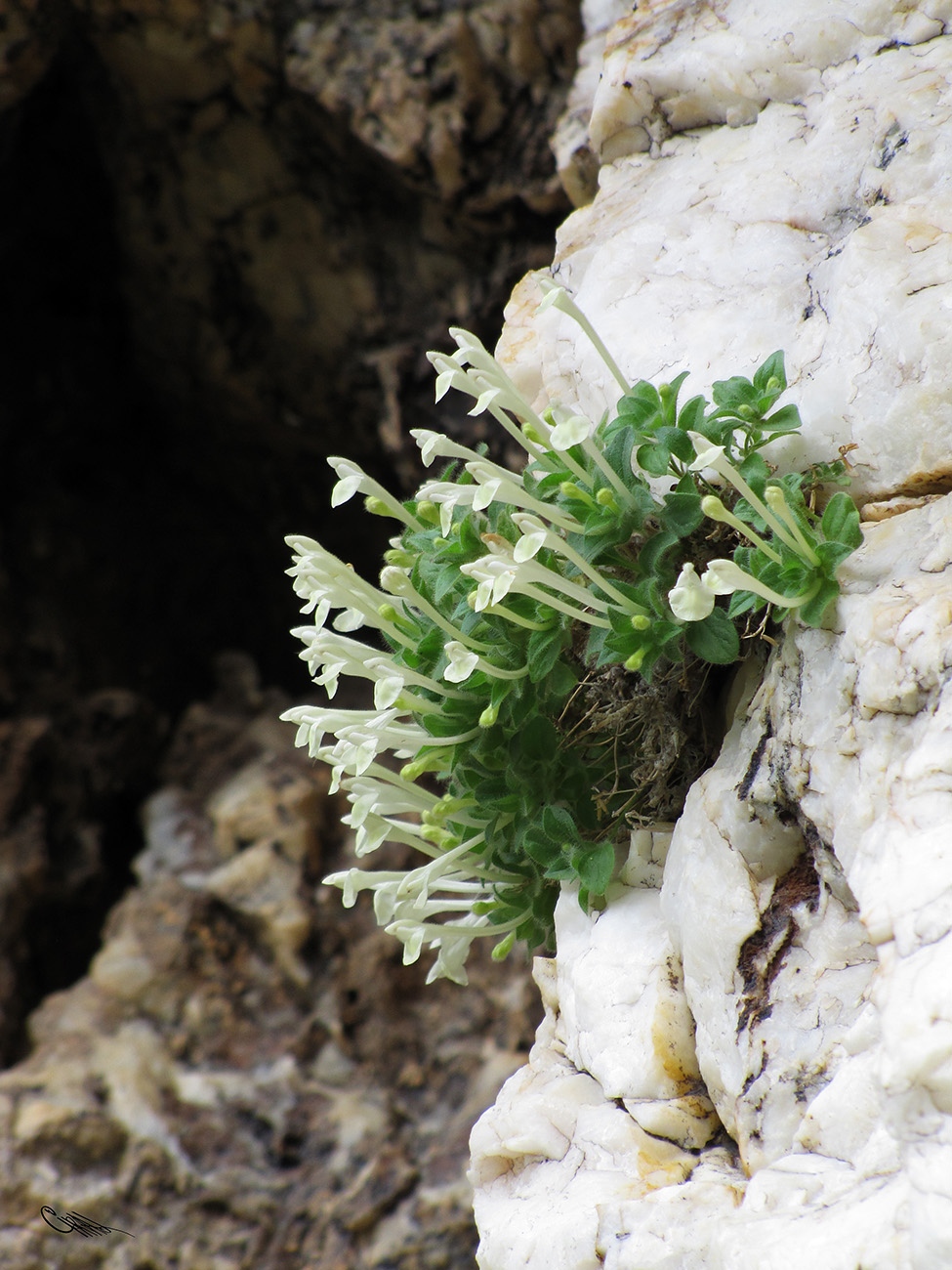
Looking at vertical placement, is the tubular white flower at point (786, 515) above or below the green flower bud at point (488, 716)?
above

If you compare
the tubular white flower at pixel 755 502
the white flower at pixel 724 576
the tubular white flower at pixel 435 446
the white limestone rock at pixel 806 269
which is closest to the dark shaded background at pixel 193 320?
the white limestone rock at pixel 806 269

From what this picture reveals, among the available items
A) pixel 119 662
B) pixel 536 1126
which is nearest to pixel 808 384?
pixel 536 1126

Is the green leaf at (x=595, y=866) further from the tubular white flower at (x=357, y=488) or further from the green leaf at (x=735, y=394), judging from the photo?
the green leaf at (x=735, y=394)

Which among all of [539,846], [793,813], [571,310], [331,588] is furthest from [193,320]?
[793,813]

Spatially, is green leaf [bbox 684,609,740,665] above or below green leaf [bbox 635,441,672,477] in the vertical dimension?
below

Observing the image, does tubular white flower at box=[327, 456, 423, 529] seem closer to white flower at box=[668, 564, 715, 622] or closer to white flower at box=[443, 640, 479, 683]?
white flower at box=[443, 640, 479, 683]
